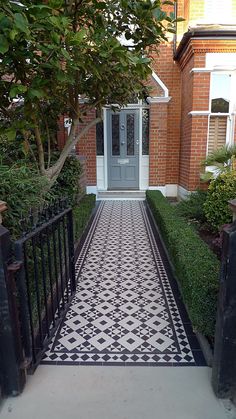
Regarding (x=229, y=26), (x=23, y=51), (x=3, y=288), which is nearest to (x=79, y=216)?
(x=23, y=51)

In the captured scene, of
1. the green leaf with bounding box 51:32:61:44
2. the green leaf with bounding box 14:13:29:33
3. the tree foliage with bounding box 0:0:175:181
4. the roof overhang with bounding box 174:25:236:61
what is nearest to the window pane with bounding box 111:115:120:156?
the roof overhang with bounding box 174:25:236:61

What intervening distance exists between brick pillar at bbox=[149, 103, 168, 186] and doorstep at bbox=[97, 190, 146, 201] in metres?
0.47

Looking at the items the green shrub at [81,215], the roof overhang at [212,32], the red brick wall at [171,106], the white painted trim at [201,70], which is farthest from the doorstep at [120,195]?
the roof overhang at [212,32]

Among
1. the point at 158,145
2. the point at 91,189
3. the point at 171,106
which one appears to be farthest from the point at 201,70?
the point at 91,189

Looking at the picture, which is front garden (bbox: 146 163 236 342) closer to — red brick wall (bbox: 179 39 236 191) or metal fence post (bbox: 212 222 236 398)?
metal fence post (bbox: 212 222 236 398)

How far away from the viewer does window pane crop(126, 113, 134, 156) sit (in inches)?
323

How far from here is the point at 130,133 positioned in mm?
8328

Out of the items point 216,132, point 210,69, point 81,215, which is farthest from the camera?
point 216,132

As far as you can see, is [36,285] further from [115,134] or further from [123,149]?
[115,134]

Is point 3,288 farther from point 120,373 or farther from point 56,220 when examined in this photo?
point 120,373

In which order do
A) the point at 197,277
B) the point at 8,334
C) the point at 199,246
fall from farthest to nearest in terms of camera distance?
the point at 199,246, the point at 197,277, the point at 8,334

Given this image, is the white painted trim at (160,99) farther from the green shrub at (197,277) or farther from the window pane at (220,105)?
the green shrub at (197,277)

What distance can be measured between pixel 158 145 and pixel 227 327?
670 centimetres

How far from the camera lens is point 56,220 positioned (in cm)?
250
